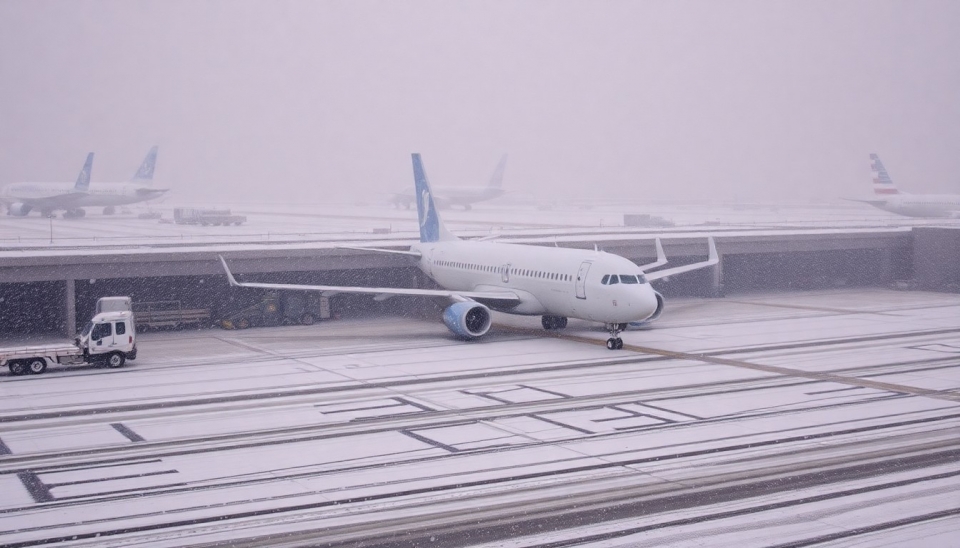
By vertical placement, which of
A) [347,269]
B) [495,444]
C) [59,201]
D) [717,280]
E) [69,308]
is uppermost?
[59,201]

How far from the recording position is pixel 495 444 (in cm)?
2422

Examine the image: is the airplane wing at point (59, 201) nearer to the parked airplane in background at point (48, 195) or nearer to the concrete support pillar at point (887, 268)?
the parked airplane in background at point (48, 195)

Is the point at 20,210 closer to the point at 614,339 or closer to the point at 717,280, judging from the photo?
the point at 717,280

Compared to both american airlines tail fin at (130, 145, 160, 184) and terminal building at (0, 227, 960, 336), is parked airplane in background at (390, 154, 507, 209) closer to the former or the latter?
american airlines tail fin at (130, 145, 160, 184)

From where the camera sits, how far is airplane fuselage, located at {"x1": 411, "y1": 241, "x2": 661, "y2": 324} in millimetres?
37406

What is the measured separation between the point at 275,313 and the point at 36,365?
15229 millimetres

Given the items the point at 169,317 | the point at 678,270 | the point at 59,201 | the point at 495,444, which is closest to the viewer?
the point at 495,444

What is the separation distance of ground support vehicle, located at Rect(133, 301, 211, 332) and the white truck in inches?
396

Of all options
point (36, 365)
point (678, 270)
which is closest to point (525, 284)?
point (678, 270)

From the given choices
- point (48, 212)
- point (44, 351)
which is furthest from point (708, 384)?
point (48, 212)

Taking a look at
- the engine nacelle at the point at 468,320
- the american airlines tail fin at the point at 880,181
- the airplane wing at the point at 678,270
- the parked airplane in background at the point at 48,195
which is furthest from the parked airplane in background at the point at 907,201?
the parked airplane in background at the point at 48,195

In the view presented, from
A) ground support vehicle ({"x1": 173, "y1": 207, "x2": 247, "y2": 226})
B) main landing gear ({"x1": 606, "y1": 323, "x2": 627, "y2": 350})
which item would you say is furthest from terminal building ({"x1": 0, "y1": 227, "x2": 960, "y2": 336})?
ground support vehicle ({"x1": 173, "y1": 207, "x2": 247, "y2": 226})

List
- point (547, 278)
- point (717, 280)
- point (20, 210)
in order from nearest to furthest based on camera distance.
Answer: point (547, 278) < point (717, 280) < point (20, 210)

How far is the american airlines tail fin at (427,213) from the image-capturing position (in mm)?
50938
